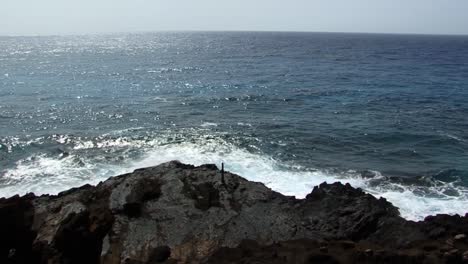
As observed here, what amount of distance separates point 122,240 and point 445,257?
1302 cm

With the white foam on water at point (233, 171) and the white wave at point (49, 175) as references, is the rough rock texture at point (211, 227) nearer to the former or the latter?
the white foam on water at point (233, 171)

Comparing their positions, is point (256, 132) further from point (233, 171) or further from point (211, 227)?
point (211, 227)

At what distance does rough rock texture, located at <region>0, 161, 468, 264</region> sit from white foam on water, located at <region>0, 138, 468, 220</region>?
21.6ft

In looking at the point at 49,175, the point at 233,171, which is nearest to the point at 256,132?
the point at 233,171

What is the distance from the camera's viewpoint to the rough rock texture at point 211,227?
16469mm

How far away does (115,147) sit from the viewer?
123 feet

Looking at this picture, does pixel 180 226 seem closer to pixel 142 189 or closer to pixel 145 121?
pixel 142 189

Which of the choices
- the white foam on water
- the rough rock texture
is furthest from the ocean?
the rough rock texture

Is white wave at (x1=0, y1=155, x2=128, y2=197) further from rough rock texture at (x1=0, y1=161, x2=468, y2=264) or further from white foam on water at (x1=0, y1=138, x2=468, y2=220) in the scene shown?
rough rock texture at (x1=0, y1=161, x2=468, y2=264)

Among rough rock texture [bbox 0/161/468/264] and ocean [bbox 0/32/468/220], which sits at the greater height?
rough rock texture [bbox 0/161/468/264]

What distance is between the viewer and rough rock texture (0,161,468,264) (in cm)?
1647

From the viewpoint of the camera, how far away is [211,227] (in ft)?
60.9

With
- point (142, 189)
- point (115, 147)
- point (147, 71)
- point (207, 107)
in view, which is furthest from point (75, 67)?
point (142, 189)

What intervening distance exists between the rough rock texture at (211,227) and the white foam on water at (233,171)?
21.6 ft
